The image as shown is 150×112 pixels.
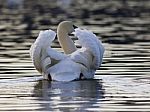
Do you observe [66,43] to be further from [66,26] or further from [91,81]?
[91,81]

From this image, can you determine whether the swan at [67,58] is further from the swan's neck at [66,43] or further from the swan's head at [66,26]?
the swan's head at [66,26]

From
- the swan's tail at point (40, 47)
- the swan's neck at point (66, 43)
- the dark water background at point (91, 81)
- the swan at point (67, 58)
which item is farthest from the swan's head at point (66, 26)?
the swan's tail at point (40, 47)

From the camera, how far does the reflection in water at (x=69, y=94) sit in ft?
42.8

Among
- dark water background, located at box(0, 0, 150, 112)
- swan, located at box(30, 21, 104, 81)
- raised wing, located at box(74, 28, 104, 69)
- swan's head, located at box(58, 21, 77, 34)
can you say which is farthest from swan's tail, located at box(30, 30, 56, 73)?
swan's head, located at box(58, 21, 77, 34)

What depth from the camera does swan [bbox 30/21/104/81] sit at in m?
16.4

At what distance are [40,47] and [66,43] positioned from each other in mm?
1578

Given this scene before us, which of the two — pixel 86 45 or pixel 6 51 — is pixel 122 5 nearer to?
pixel 6 51

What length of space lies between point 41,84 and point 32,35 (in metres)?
12.7

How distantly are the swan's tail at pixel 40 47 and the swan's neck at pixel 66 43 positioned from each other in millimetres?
1214

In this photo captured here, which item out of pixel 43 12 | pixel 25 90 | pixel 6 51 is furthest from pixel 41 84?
pixel 43 12

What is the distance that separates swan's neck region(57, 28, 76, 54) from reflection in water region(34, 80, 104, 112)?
1.31 m

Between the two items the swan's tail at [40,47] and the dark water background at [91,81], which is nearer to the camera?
the dark water background at [91,81]

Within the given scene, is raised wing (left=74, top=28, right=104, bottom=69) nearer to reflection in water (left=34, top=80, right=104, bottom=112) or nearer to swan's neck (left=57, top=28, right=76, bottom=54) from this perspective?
reflection in water (left=34, top=80, right=104, bottom=112)

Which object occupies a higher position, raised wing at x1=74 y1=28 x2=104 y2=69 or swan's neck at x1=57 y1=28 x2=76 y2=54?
raised wing at x1=74 y1=28 x2=104 y2=69
